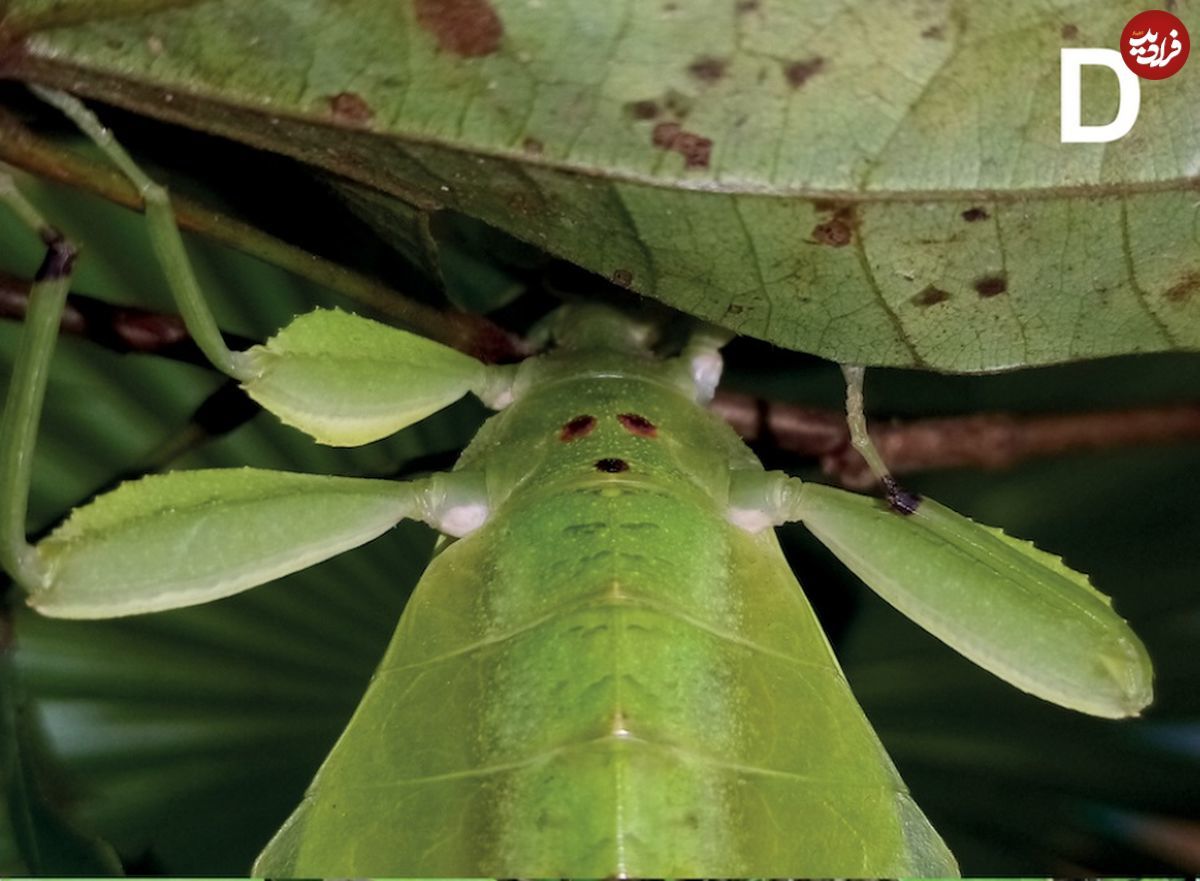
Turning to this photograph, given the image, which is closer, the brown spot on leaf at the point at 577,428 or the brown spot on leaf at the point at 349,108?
the brown spot on leaf at the point at 349,108

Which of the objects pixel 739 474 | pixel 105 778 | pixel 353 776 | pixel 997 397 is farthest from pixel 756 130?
pixel 105 778

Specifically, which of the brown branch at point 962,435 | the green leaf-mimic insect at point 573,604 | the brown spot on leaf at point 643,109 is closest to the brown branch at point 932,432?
the brown branch at point 962,435

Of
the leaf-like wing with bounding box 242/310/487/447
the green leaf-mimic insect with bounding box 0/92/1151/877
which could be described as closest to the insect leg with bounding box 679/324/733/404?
the green leaf-mimic insect with bounding box 0/92/1151/877

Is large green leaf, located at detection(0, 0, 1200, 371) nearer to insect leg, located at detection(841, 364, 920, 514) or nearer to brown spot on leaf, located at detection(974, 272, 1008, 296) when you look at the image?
brown spot on leaf, located at detection(974, 272, 1008, 296)

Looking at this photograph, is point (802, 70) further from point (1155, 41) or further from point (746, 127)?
point (1155, 41)

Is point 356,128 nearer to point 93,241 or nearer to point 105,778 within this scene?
point 93,241

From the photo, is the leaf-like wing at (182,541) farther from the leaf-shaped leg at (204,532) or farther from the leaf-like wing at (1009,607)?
the leaf-like wing at (1009,607)
